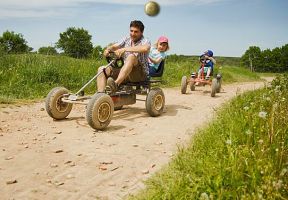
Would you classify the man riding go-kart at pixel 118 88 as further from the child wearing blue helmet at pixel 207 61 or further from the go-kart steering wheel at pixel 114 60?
the child wearing blue helmet at pixel 207 61

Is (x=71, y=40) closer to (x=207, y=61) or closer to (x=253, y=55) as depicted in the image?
(x=253, y=55)

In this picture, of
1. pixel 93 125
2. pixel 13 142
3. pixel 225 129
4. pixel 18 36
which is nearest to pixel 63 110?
pixel 93 125

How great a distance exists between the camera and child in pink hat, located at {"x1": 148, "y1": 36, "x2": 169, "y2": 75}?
6845 mm

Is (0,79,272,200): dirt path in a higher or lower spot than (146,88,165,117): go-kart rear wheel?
lower

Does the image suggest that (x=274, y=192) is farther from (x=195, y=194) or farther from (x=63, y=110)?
(x=63, y=110)

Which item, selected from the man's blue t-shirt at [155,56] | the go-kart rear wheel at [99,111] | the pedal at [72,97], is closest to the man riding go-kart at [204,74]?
the man's blue t-shirt at [155,56]

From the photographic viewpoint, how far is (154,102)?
20.7 ft

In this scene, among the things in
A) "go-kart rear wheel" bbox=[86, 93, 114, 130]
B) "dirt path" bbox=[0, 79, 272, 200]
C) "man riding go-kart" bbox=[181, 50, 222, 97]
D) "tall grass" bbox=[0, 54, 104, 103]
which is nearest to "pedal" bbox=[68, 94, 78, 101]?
"dirt path" bbox=[0, 79, 272, 200]

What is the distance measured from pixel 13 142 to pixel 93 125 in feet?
3.59

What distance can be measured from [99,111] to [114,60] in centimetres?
136

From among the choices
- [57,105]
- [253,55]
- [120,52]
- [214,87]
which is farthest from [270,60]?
[57,105]

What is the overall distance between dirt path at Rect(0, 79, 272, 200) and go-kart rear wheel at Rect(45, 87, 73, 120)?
0.51 feet

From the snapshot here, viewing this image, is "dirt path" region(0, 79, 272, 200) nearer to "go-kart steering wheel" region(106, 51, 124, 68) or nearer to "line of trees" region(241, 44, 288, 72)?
"go-kart steering wheel" region(106, 51, 124, 68)

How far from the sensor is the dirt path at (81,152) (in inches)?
119
